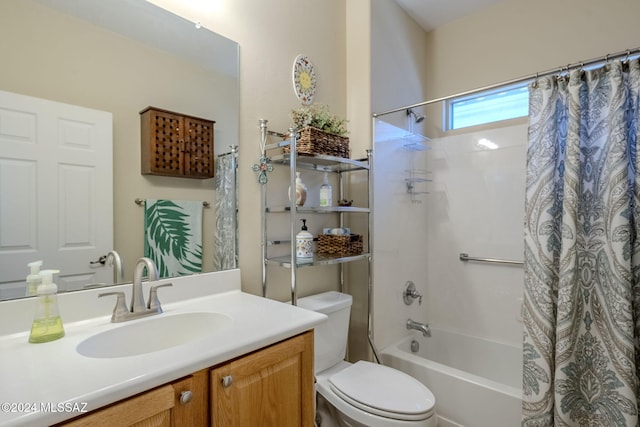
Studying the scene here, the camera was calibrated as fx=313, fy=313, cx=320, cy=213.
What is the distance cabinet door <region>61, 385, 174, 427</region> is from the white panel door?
575mm

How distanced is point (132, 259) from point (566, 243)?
1712 millimetres

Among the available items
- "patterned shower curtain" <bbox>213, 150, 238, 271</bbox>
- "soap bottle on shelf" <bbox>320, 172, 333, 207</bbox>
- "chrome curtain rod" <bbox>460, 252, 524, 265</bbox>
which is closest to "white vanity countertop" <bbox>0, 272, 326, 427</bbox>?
"patterned shower curtain" <bbox>213, 150, 238, 271</bbox>

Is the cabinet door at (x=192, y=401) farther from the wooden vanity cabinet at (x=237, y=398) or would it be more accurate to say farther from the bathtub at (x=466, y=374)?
the bathtub at (x=466, y=374)

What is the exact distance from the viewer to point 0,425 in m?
0.50

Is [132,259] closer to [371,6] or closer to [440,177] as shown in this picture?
[371,6]

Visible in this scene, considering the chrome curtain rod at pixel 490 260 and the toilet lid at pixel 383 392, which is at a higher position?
the chrome curtain rod at pixel 490 260

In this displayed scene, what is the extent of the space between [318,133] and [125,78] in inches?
31.8

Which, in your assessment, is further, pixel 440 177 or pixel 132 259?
pixel 440 177

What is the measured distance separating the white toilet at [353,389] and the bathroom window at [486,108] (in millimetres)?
1672

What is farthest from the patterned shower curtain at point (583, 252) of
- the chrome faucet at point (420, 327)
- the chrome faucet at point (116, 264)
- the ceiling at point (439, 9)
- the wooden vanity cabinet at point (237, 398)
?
the chrome faucet at point (116, 264)

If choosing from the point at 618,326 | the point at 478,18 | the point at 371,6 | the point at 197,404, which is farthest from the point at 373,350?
the point at 478,18

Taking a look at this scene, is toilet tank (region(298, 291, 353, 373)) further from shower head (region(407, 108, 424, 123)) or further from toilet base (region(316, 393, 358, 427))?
shower head (region(407, 108, 424, 123))

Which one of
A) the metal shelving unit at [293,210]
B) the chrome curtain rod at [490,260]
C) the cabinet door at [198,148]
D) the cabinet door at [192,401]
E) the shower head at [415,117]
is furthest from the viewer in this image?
the shower head at [415,117]

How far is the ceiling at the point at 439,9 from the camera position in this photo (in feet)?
7.41
